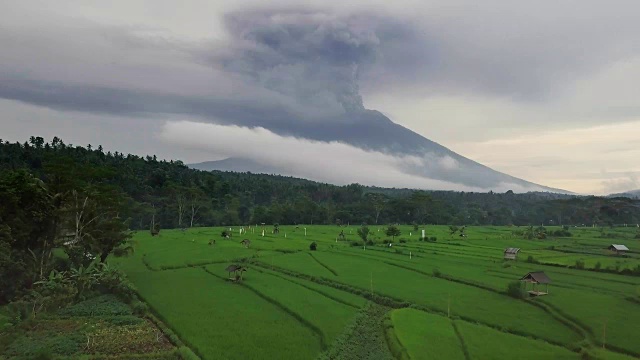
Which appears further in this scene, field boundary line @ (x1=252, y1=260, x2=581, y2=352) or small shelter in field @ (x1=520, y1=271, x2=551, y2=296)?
small shelter in field @ (x1=520, y1=271, x2=551, y2=296)

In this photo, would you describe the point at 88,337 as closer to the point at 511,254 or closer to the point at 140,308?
the point at 140,308

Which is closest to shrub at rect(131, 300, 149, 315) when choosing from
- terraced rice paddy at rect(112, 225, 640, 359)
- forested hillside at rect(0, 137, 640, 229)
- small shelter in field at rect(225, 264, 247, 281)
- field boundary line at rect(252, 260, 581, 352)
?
terraced rice paddy at rect(112, 225, 640, 359)

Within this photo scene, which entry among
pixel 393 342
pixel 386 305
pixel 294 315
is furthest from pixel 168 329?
pixel 386 305

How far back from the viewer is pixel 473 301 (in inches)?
1091

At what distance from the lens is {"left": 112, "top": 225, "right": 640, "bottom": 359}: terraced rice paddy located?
19812 millimetres

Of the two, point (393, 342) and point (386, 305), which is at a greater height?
point (386, 305)

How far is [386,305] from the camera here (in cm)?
2791

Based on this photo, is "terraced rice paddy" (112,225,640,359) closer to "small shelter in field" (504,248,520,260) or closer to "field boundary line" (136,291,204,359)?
"field boundary line" (136,291,204,359)

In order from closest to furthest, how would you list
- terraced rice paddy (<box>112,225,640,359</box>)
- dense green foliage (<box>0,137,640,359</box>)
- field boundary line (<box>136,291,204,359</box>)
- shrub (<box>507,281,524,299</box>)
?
field boundary line (<box>136,291,204,359</box>)
terraced rice paddy (<box>112,225,640,359</box>)
dense green foliage (<box>0,137,640,359</box>)
shrub (<box>507,281,524,299</box>)

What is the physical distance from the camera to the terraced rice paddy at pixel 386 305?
1981cm

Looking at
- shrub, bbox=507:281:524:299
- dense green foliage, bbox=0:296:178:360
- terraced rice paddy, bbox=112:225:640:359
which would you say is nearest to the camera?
dense green foliage, bbox=0:296:178:360

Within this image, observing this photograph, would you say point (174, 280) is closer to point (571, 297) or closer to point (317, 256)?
point (317, 256)

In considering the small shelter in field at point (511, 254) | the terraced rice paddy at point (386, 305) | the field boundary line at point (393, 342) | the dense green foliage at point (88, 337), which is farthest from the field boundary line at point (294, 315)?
the small shelter in field at point (511, 254)

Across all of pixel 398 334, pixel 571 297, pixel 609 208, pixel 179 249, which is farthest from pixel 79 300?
pixel 609 208
